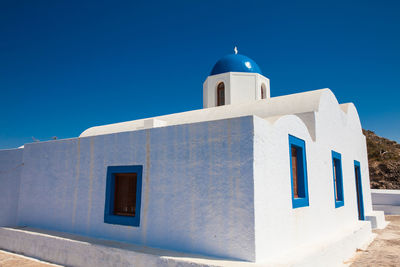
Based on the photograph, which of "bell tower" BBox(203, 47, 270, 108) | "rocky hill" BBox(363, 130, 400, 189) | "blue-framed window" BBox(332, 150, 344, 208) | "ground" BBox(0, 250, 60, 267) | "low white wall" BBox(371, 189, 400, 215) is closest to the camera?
"ground" BBox(0, 250, 60, 267)

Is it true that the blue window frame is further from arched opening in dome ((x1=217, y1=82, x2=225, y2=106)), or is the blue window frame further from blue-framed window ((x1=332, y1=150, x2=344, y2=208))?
arched opening in dome ((x1=217, y1=82, x2=225, y2=106))

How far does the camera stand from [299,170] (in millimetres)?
5648

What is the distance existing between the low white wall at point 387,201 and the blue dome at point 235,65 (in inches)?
388

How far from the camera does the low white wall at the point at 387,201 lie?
1458 cm

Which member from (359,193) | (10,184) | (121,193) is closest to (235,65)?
(359,193)

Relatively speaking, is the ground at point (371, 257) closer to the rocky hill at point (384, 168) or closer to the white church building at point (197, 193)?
the white church building at point (197, 193)

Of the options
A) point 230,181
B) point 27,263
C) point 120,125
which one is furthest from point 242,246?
point 120,125

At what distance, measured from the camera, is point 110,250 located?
16.7 feet

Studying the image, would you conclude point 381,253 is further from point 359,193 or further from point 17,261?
point 17,261

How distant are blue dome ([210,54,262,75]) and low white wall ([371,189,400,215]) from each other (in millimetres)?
9849

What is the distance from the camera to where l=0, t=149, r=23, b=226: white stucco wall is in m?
7.88

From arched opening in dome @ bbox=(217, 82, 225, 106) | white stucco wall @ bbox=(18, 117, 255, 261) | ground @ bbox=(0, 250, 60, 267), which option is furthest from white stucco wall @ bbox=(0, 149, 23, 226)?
arched opening in dome @ bbox=(217, 82, 225, 106)

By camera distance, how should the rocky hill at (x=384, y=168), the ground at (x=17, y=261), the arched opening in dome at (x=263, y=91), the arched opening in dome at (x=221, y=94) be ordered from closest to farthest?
the ground at (x=17, y=261)
the arched opening in dome at (x=221, y=94)
the arched opening in dome at (x=263, y=91)
the rocky hill at (x=384, y=168)

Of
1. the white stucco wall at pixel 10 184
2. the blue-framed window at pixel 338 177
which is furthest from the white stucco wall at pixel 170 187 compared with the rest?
the blue-framed window at pixel 338 177
